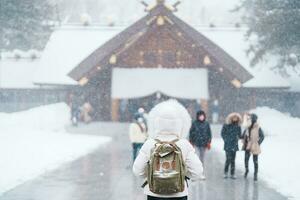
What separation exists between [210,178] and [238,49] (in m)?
23.6

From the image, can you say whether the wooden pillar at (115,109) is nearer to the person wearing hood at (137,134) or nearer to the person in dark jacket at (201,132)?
the person wearing hood at (137,134)

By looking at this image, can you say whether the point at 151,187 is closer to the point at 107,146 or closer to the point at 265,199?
the point at 265,199

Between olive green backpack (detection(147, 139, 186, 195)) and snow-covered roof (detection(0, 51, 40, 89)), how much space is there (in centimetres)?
3069

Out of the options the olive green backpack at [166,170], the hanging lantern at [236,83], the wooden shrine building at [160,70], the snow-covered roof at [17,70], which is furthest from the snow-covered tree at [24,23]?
the olive green backpack at [166,170]

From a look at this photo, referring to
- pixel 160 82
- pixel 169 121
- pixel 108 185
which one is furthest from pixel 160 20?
pixel 169 121

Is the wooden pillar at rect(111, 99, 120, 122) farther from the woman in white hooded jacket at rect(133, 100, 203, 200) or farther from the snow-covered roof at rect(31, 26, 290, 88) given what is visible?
the woman in white hooded jacket at rect(133, 100, 203, 200)

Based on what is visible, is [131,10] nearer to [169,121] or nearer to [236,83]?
[236,83]

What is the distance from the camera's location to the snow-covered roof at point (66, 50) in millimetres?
32594

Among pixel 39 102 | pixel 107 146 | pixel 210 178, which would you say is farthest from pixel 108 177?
pixel 39 102

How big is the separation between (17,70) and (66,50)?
12.0 ft

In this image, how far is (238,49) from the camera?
34.3 metres

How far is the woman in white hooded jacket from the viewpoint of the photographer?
4.42 meters

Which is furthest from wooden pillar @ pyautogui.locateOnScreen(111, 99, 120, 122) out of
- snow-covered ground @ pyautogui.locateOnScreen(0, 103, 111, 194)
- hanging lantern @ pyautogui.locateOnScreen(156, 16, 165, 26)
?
hanging lantern @ pyautogui.locateOnScreen(156, 16, 165, 26)

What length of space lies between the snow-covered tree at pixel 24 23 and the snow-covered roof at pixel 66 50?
1.53 metres
